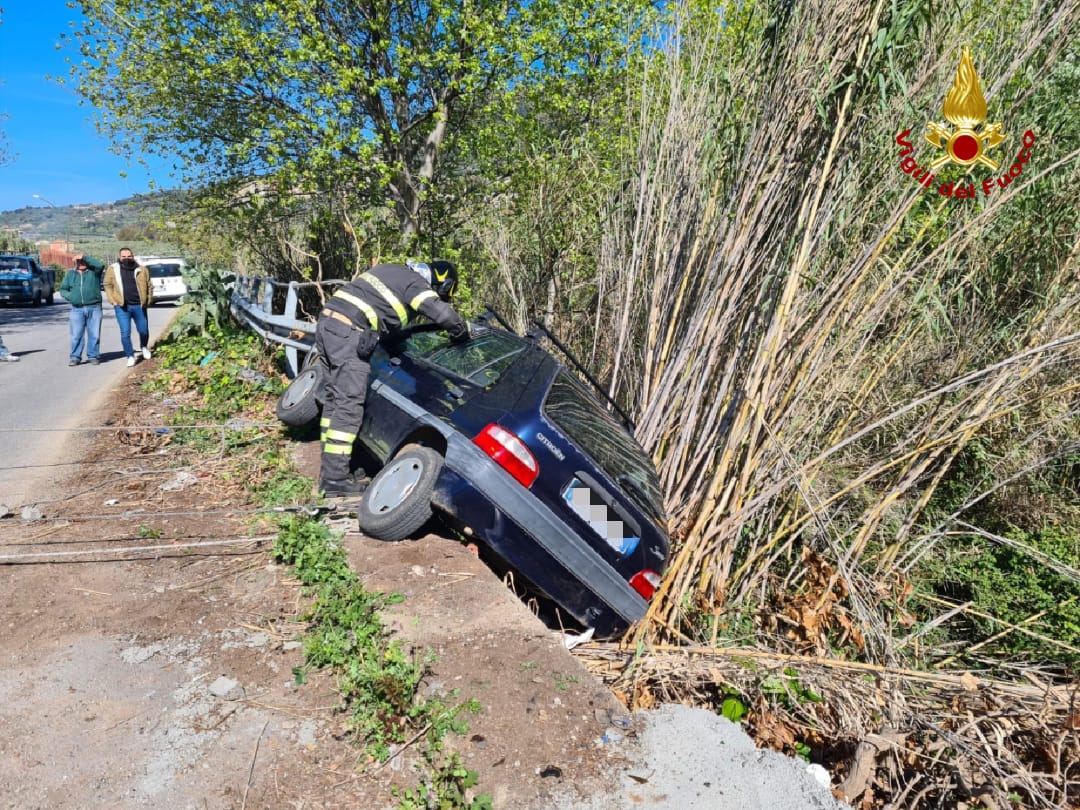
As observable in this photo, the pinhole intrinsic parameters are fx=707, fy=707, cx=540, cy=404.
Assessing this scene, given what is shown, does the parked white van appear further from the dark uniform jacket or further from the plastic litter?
the plastic litter

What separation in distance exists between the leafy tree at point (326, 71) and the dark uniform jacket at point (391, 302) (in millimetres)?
5194

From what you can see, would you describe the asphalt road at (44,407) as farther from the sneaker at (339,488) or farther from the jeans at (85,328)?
the sneaker at (339,488)

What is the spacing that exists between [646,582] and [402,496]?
1429mm

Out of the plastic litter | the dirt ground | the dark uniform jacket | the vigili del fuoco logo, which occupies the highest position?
the vigili del fuoco logo

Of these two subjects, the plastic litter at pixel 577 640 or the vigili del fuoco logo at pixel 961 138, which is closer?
the vigili del fuoco logo at pixel 961 138

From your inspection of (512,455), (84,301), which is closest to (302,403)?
(512,455)

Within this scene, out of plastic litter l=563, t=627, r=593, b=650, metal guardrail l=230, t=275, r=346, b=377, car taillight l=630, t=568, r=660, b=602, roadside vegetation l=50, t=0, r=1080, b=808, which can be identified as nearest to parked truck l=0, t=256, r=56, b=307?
metal guardrail l=230, t=275, r=346, b=377

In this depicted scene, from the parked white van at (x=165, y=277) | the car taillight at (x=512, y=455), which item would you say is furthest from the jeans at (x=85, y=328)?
the parked white van at (x=165, y=277)

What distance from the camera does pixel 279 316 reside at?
24.7ft

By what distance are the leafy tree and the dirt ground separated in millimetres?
6809

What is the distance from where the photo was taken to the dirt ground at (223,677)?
2.37 metres

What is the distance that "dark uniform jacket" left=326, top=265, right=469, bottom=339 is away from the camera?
15.5 feet

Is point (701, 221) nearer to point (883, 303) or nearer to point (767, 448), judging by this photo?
point (883, 303)

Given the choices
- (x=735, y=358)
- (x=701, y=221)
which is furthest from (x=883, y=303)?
(x=701, y=221)
